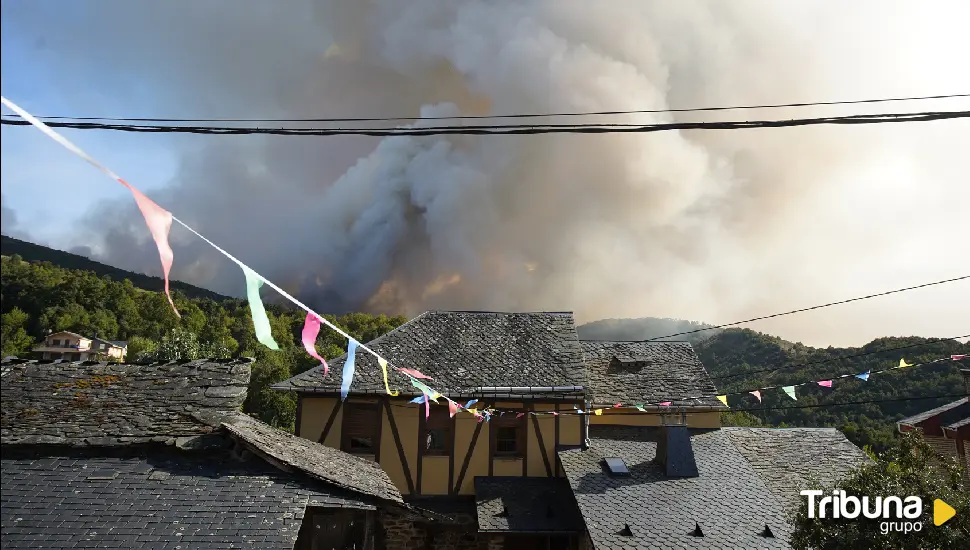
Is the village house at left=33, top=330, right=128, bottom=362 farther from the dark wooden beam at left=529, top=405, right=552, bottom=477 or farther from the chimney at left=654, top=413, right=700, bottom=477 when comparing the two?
the chimney at left=654, top=413, right=700, bottom=477

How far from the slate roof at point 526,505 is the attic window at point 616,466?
1172 mm

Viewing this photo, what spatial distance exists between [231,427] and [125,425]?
4.71 ft

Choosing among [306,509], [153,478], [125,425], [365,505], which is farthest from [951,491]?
[125,425]

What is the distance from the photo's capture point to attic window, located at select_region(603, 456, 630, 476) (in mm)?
13367

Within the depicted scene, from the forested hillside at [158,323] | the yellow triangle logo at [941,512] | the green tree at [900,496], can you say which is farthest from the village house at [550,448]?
the forested hillside at [158,323]

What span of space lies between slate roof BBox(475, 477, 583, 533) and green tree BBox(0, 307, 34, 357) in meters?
9.37

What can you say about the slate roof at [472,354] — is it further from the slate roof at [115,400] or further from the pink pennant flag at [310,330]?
the pink pennant flag at [310,330]

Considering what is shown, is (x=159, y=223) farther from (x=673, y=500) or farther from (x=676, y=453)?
(x=676, y=453)

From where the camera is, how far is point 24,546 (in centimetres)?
562

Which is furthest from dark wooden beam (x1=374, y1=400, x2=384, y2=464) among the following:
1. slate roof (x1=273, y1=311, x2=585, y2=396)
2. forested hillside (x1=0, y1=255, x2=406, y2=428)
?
forested hillside (x1=0, y1=255, x2=406, y2=428)

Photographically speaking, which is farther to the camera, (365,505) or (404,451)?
(404,451)

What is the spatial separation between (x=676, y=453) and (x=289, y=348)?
50024mm

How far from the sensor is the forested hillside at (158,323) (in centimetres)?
813

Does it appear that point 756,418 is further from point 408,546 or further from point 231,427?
point 231,427
